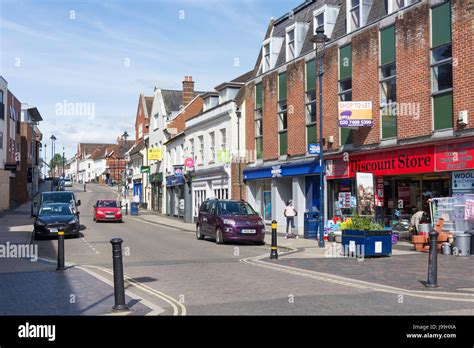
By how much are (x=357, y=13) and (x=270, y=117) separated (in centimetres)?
789

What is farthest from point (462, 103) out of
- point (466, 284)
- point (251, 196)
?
point (251, 196)

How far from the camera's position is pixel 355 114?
21.0 metres

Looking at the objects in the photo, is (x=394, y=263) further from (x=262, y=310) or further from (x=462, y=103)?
(x=262, y=310)

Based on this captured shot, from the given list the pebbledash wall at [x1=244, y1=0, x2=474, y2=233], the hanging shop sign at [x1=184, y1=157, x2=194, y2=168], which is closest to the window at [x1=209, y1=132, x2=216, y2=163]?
the hanging shop sign at [x1=184, y1=157, x2=194, y2=168]

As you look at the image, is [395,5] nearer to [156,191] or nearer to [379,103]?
[379,103]

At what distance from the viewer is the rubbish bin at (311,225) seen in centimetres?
2309

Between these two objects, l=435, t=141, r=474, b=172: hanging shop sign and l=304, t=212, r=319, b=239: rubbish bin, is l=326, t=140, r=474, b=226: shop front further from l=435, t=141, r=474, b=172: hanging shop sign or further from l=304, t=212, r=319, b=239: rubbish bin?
l=304, t=212, r=319, b=239: rubbish bin

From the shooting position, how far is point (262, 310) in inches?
334

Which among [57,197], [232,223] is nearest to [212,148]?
[57,197]

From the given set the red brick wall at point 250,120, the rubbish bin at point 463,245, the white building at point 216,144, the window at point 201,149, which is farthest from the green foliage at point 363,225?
the window at point 201,149

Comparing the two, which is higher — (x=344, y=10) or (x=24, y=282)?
(x=344, y=10)

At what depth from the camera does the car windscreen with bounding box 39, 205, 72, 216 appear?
2327cm

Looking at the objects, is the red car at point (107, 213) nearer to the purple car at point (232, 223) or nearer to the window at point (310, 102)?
the purple car at point (232, 223)
